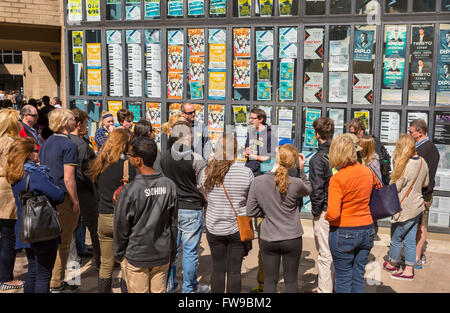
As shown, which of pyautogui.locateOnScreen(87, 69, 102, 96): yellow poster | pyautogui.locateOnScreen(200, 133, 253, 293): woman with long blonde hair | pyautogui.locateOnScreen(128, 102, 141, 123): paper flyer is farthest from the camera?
pyautogui.locateOnScreen(87, 69, 102, 96): yellow poster

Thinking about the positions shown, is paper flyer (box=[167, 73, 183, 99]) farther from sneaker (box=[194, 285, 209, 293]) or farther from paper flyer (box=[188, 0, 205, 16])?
sneaker (box=[194, 285, 209, 293])

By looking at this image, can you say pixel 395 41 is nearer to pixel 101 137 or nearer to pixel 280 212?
pixel 280 212

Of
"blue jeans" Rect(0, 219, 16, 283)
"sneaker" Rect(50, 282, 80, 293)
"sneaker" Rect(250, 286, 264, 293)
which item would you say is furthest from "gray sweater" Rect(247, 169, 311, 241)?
"blue jeans" Rect(0, 219, 16, 283)

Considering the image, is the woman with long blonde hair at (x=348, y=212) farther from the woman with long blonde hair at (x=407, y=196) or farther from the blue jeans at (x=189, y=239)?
the blue jeans at (x=189, y=239)

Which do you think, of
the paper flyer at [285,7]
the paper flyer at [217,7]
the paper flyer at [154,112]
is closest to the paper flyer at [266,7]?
the paper flyer at [285,7]

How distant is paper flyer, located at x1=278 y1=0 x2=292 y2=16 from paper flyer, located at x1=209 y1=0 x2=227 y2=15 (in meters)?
1.04

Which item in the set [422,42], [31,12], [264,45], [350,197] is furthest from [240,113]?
[31,12]

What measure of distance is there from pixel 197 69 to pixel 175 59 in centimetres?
51

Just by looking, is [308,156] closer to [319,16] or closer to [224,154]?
[319,16]

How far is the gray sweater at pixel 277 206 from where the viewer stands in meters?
4.46

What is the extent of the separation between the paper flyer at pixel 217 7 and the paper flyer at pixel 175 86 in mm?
1359

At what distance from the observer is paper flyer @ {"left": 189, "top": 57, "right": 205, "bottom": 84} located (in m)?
8.77

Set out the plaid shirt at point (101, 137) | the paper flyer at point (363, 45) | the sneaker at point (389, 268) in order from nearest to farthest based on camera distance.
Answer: the sneaker at point (389, 268) → the plaid shirt at point (101, 137) → the paper flyer at point (363, 45)

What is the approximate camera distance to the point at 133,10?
9.12 m
